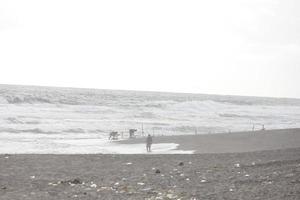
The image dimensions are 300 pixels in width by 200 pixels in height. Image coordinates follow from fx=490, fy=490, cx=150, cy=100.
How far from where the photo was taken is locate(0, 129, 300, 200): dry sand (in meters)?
10.2

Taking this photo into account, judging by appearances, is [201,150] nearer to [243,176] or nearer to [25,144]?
[25,144]

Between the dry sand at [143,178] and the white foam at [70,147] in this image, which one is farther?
the white foam at [70,147]

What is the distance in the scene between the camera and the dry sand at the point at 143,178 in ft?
33.5

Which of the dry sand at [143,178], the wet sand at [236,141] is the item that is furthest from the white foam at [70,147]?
the dry sand at [143,178]

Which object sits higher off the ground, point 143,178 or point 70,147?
point 143,178

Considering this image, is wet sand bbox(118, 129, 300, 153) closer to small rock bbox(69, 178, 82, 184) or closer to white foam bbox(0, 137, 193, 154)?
white foam bbox(0, 137, 193, 154)

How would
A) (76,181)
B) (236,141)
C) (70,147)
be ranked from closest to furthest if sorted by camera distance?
1. (76,181)
2. (70,147)
3. (236,141)

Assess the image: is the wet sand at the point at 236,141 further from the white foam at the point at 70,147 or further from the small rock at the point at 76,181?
the small rock at the point at 76,181

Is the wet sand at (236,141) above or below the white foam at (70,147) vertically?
above

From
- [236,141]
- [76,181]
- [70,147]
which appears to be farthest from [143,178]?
[236,141]

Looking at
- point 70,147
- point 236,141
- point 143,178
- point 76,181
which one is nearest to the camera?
point 76,181

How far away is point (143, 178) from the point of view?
501 inches

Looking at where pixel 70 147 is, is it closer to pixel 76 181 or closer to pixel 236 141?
pixel 236 141

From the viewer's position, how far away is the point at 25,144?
27.6 m
